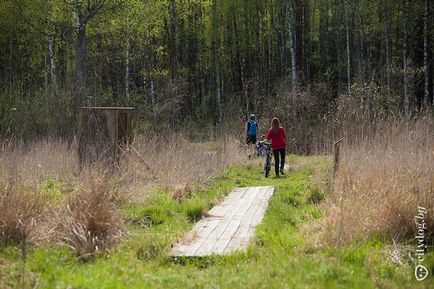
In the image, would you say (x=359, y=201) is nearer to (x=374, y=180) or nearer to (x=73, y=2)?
(x=374, y=180)

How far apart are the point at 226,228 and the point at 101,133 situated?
4911 millimetres

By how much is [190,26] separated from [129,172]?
29764 mm

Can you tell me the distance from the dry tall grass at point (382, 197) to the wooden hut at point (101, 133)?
5027 millimetres

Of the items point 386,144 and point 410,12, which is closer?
point 386,144

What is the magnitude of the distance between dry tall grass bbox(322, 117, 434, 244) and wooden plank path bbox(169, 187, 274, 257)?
1106 millimetres

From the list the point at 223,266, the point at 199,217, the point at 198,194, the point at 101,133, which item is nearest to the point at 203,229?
the point at 199,217

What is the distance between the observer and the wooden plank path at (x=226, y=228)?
5715mm

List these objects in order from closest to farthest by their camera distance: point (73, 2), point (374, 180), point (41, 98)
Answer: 1. point (374, 180)
2. point (41, 98)
3. point (73, 2)

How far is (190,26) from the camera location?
38.0 meters

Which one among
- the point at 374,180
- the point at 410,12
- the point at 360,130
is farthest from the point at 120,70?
the point at 374,180

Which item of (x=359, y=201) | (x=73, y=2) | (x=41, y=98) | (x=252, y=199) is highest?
(x=73, y=2)

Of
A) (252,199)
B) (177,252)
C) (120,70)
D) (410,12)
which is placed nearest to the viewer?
(177,252)

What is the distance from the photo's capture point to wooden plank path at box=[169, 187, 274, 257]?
18.7ft

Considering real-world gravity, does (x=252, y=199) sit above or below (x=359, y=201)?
below
